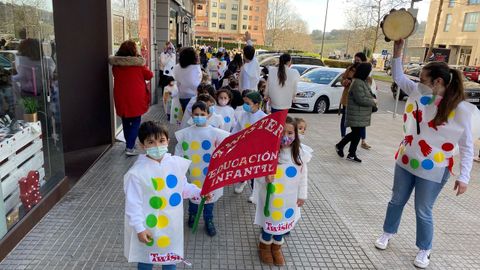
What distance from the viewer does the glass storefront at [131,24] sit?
6.95 m

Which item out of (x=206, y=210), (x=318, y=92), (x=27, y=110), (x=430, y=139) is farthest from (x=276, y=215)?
(x=318, y=92)

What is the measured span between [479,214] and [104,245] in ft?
14.7

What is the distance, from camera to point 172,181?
2521mm

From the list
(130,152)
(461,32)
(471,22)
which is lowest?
(130,152)

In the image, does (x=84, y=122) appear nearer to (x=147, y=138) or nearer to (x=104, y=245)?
(x=104, y=245)

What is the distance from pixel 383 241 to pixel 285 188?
138 centimetres

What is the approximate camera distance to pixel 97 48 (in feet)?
20.0

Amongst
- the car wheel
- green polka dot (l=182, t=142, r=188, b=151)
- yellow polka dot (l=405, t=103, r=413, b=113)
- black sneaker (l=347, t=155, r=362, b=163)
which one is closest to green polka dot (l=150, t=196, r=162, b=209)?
green polka dot (l=182, t=142, r=188, b=151)

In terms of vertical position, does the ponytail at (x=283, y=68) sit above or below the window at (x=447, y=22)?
below

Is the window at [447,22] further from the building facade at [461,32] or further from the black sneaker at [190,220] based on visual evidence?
the black sneaker at [190,220]

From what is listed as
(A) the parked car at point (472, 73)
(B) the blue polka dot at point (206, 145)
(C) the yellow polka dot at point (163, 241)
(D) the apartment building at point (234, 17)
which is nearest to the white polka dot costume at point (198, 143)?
(B) the blue polka dot at point (206, 145)

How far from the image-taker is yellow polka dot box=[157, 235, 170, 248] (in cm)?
252

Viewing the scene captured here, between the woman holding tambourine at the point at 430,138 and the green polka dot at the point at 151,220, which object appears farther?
the woman holding tambourine at the point at 430,138

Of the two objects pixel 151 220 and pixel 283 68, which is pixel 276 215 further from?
pixel 283 68
